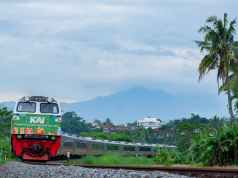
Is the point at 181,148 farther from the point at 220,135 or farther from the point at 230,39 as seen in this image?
the point at 220,135

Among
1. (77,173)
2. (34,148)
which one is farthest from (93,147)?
(77,173)

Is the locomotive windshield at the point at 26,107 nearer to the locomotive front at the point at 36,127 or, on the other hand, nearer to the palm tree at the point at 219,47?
the locomotive front at the point at 36,127

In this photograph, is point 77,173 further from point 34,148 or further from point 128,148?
point 128,148

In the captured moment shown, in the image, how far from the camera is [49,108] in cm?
1598

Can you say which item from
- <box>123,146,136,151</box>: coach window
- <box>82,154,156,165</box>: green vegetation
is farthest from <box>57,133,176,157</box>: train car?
<box>82,154,156,165</box>: green vegetation

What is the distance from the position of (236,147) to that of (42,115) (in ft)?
29.0

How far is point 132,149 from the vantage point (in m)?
32.8

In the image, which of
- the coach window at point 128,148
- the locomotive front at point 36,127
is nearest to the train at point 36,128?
the locomotive front at point 36,127

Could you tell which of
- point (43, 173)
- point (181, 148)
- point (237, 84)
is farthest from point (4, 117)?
point (43, 173)

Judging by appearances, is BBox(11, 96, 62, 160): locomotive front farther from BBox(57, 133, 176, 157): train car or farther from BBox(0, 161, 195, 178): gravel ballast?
BBox(57, 133, 176, 157): train car

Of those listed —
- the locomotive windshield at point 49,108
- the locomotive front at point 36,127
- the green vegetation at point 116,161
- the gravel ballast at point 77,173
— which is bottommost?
the green vegetation at point 116,161

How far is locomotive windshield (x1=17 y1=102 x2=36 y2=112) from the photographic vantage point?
1567 centimetres

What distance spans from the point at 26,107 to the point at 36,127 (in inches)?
44.2

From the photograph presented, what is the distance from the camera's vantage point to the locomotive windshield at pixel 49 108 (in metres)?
15.9
